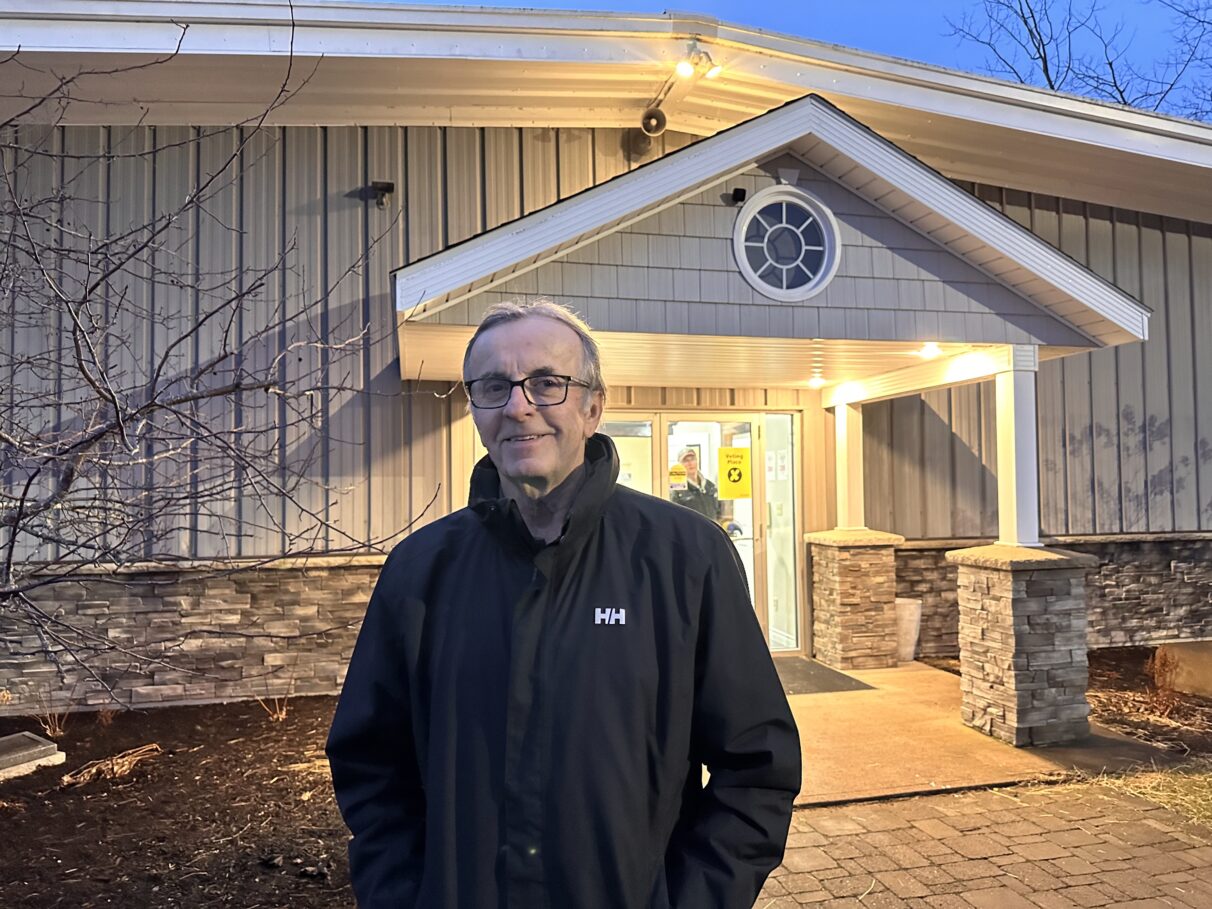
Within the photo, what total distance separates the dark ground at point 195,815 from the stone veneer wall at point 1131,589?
2.01 meters

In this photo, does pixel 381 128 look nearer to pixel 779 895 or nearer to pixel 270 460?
pixel 270 460

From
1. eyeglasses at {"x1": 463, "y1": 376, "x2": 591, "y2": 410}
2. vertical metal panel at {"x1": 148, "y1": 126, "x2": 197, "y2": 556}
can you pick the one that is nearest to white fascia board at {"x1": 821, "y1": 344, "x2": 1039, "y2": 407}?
eyeglasses at {"x1": 463, "y1": 376, "x2": 591, "y2": 410}

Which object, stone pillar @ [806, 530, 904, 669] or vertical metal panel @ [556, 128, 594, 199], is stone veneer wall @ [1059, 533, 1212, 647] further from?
vertical metal panel @ [556, 128, 594, 199]

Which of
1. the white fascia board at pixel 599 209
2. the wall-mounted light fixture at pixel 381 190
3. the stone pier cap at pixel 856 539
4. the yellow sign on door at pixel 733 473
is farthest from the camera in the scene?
the yellow sign on door at pixel 733 473

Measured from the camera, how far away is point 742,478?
826 centimetres

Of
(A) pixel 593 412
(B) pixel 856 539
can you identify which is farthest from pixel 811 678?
(A) pixel 593 412

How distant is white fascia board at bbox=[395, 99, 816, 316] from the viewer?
15.8 feet

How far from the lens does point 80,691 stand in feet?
21.8

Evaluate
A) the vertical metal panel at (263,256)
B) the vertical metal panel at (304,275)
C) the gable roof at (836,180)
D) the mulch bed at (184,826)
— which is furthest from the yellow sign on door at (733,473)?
the mulch bed at (184,826)

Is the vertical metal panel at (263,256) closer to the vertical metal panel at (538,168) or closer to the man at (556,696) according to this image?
the vertical metal panel at (538,168)

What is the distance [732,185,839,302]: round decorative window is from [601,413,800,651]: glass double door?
267 cm

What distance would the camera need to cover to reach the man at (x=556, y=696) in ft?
4.87

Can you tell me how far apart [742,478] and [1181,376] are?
507cm

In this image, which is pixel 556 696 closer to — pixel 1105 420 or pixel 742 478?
pixel 742 478
